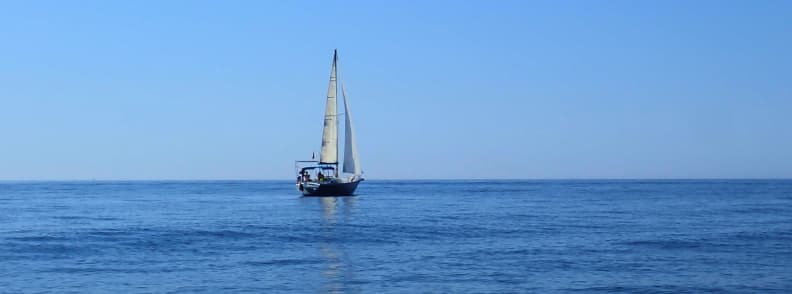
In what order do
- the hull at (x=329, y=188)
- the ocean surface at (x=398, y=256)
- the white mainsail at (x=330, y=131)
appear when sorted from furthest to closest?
the white mainsail at (x=330, y=131) → the hull at (x=329, y=188) → the ocean surface at (x=398, y=256)

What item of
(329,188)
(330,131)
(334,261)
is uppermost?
(330,131)

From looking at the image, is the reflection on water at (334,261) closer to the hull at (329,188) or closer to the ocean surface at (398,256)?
the ocean surface at (398,256)

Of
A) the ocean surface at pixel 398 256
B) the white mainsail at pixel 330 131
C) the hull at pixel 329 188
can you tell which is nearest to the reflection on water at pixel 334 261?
the ocean surface at pixel 398 256

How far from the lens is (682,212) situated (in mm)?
77312

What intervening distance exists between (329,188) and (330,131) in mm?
7569

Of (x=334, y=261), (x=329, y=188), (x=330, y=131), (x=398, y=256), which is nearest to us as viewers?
(x=334, y=261)

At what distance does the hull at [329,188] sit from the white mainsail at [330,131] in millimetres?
3937

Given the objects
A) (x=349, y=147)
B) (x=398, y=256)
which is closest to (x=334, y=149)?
(x=349, y=147)

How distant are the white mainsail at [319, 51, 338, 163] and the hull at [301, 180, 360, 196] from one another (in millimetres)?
3937

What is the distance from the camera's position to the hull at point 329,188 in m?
100

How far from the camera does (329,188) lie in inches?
3954

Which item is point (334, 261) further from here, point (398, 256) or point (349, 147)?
point (349, 147)

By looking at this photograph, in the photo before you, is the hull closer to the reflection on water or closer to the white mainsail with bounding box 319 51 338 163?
the white mainsail with bounding box 319 51 338 163

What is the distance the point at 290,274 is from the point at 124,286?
620 cm
